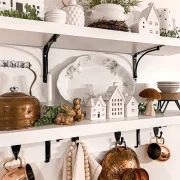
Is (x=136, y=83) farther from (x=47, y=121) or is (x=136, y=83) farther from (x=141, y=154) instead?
(x=47, y=121)

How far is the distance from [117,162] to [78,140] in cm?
21

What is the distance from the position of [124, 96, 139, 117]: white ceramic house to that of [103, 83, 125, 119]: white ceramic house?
0.02 m

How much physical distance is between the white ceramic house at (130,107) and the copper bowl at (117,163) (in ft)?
0.69

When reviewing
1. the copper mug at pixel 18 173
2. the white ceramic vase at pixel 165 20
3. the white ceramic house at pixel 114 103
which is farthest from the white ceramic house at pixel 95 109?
the white ceramic vase at pixel 165 20

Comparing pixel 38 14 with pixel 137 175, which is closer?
pixel 38 14

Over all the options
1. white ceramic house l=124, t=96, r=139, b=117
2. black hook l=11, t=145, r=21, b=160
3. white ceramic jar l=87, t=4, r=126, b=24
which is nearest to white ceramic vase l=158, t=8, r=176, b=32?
white ceramic jar l=87, t=4, r=126, b=24

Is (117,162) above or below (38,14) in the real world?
below

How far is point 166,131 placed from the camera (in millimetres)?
1229

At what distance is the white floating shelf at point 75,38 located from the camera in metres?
0.71

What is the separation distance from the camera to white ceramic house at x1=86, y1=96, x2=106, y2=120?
0.86 m

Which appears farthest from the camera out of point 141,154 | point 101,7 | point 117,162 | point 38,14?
point 141,154

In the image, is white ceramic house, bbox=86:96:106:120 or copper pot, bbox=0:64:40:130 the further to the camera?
white ceramic house, bbox=86:96:106:120

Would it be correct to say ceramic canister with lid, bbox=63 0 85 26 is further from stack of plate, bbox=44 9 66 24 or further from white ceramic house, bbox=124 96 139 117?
white ceramic house, bbox=124 96 139 117

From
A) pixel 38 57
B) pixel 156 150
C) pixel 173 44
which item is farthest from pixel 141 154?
pixel 38 57
